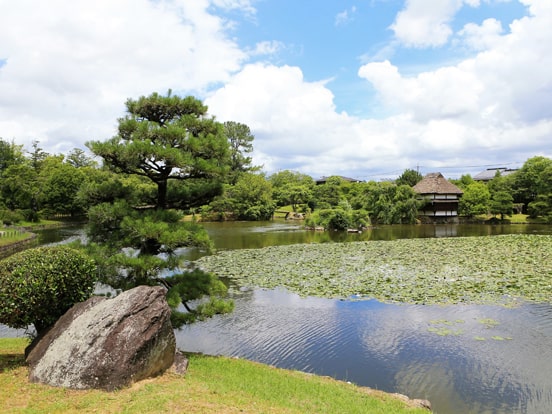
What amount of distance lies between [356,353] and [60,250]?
6823 millimetres

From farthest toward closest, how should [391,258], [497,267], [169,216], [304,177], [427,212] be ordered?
[304,177]
[427,212]
[391,258]
[497,267]
[169,216]

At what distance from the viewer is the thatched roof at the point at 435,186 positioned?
1879 inches

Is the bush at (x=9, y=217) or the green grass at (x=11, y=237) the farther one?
the bush at (x=9, y=217)

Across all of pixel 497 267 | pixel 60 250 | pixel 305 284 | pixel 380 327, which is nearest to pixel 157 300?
pixel 60 250

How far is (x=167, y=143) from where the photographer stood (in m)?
7.77

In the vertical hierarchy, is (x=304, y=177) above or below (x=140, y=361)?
above

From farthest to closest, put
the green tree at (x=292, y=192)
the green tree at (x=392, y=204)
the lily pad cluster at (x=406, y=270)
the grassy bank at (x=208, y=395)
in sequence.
A: the green tree at (x=292, y=192)
the green tree at (x=392, y=204)
the lily pad cluster at (x=406, y=270)
the grassy bank at (x=208, y=395)

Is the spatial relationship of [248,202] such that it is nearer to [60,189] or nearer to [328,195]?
[328,195]

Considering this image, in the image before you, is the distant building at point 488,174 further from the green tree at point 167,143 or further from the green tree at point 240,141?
the green tree at point 167,143

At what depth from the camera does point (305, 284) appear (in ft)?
50.7

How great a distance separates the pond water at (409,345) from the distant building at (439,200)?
1490 inches

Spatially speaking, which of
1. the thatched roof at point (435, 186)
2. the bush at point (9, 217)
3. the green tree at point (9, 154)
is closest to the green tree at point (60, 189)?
the bush at point (9, 217)

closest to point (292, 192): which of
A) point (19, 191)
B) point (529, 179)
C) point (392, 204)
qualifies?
point (392, 204)

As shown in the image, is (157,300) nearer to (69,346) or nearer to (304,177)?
(69,346)
